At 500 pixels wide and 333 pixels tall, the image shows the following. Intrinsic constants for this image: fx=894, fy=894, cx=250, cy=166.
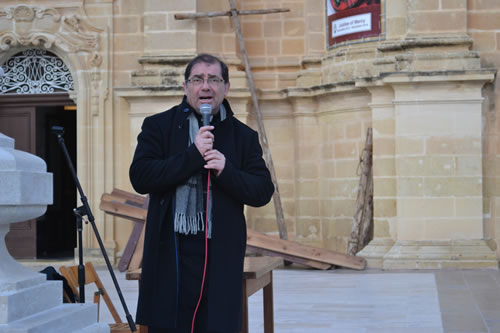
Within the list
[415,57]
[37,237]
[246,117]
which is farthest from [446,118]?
[37,237]

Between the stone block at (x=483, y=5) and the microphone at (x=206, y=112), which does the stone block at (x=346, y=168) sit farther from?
the microphone at (x=206, y=112)

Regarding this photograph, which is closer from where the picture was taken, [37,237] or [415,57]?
[415,57]

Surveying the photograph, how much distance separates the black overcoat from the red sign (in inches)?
323

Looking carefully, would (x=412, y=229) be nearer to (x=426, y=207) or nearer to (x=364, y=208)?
(x=426, y=207)

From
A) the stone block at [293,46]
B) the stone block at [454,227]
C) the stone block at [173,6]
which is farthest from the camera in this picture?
the stone block at [293,46]

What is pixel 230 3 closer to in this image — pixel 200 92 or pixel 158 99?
pixel 158 99

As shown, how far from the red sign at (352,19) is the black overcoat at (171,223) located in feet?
26.9

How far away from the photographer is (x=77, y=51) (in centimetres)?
1196

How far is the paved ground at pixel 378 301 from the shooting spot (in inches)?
266

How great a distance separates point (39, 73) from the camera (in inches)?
479

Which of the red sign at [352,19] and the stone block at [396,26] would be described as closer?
the stone block at [396,26]

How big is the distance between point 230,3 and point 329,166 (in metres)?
2.52

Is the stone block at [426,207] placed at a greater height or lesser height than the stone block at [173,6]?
lesser

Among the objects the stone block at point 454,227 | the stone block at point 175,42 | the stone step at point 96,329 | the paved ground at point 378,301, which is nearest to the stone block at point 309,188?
the paved ground at point 378,301
